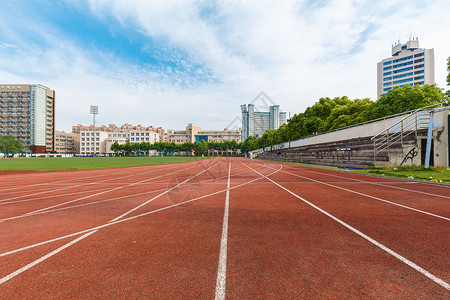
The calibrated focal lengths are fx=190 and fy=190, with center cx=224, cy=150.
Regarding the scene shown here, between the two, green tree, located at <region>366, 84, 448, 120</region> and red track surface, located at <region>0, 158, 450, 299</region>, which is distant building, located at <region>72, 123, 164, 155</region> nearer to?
green tree, located at <region>366, 84, 448, 120</region>

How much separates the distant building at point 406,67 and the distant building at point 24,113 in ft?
574

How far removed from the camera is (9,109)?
111125mm

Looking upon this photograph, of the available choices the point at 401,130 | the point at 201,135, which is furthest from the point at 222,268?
the point at 201,135

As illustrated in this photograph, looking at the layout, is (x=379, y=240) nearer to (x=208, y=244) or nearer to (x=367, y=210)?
(x=367, y=210)

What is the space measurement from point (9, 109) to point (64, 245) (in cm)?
16503

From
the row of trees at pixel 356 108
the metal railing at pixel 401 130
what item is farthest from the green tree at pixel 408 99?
the metal railing at pixel 401 130

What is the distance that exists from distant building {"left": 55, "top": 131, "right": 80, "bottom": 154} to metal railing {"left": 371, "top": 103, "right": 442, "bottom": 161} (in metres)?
167

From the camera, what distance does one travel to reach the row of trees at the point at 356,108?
25422 millimetres

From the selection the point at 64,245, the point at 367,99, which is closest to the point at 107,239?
the point at 64,245

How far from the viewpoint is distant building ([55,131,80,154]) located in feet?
422

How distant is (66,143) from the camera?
136375 millimetres

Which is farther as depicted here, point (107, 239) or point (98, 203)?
point (98, 203)

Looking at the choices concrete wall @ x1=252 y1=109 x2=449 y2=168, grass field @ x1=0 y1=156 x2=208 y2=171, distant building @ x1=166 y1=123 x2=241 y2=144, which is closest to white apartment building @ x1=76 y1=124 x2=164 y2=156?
distant building @ x1=166 y1=123 x2=241 y2=144

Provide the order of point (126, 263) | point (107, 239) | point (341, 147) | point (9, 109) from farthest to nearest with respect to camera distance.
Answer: point (9, 109) → point (341, 147) → point (107, 239) → point (126, 263)
